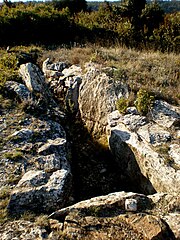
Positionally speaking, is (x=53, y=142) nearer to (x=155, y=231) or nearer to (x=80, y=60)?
(x=155, y=231)

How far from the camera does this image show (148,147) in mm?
6660

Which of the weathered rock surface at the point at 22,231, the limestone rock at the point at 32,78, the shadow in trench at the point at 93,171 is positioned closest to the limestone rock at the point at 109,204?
the weathered rock surface at the point at 22,231

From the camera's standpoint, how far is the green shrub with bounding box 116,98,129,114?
7918 mm

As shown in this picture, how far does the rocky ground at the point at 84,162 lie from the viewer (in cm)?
469

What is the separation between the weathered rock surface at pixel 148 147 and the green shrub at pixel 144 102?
0.54 ft

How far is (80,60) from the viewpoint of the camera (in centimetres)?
1145

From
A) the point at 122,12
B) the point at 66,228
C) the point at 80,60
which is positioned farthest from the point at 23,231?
the point at 122,12

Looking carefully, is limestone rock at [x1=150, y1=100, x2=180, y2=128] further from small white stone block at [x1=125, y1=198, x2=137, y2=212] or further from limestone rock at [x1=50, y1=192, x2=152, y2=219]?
small white stone block at [x1=125, y1=198, x2=137, y2=212]

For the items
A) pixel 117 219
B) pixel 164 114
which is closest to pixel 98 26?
pixel 164 114

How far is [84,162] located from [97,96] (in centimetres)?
233

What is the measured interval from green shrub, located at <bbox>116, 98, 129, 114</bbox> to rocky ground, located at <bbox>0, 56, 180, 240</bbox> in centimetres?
17

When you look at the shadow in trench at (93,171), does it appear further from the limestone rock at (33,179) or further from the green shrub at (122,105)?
the green shrub at (122,105)

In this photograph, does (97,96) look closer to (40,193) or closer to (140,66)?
(140,66)

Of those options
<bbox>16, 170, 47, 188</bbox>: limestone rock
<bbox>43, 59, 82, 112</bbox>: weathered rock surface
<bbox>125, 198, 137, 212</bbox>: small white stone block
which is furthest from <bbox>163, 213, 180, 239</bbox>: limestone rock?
<bbox>43, 59, 82, 112</bbox>: weathered rock surface
